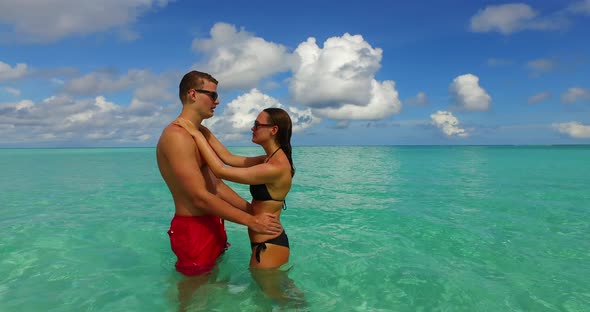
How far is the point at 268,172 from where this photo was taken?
13.1 feet

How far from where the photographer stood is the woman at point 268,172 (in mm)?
3900

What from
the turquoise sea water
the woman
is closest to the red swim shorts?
the turquoise sea water

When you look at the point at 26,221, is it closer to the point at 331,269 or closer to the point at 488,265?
the point at 331,269

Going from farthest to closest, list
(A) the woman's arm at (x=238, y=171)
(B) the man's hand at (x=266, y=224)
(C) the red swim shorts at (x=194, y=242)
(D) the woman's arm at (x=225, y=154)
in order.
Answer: (D) the woman's arm at (x=225, y=154)
(C) the red swim shorts at (x=194, y=242)
(B) the man's hand at (x=266, y=224)
(A) the woman's arm at (x=238, y=171)

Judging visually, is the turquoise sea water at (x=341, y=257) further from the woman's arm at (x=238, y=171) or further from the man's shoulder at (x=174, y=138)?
the man's shoulder at (x=174, y=138)

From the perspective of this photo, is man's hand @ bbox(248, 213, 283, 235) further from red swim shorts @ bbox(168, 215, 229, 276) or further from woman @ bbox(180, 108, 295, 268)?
red swim shorts @ bbox(168, 215, 229, 276)

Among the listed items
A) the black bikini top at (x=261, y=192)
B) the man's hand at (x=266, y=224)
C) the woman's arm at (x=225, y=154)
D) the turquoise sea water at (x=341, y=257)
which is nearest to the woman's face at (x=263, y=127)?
the black bikini top at (x=261, y=192)

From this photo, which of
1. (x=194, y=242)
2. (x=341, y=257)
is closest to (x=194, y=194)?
(x=194, y=242)

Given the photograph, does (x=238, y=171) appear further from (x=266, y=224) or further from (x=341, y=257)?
(x=341, y=257)

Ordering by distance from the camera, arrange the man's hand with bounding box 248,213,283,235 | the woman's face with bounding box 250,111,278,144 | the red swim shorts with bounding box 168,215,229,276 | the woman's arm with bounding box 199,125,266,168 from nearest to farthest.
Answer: the woman's face with bounding box 250,111,278,144, the man's hand with bounding box 248,213,283,235, the red swim shorts with bounding box 168,215,229,276, the woman's arm with bounding box 199,125,266,168

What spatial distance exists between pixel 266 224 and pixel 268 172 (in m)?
0.68

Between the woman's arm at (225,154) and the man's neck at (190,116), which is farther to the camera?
the woman's arm at (225,154)

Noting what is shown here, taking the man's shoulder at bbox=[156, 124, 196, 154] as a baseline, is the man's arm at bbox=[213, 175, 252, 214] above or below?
below

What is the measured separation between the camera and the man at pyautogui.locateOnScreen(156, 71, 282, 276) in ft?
12.8
